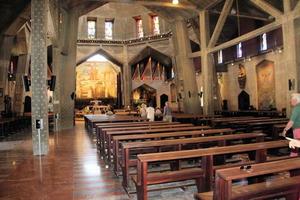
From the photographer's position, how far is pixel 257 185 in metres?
→ 2.63

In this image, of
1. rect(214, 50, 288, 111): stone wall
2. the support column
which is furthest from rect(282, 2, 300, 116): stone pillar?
the support column

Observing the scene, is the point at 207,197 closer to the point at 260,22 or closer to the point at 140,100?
the point at 260,22

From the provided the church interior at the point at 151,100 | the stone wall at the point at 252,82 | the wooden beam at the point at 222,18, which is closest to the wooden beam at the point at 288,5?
the church interior at the point at 151,100

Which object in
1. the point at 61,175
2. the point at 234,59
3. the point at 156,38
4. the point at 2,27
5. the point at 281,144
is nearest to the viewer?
the point at 281,144

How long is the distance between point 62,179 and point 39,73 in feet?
12.5

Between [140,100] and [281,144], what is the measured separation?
24.0 m

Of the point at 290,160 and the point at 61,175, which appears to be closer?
the point at 290,160

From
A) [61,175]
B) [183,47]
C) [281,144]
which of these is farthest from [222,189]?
[183,47]

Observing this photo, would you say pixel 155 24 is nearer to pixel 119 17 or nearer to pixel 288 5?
pixel 119 17

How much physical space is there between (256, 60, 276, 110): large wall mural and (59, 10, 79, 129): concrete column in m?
11.2

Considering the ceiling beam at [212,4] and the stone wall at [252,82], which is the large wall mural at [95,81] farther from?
the ceiling beam at [212,4]

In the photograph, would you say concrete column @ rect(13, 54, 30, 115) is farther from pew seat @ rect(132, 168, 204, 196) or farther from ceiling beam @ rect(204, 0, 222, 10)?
pew seat @ rect(132, 168, 204, 196)

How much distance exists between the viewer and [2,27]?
1455 cm

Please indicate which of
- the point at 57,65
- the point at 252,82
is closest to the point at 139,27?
the point at 252,82
